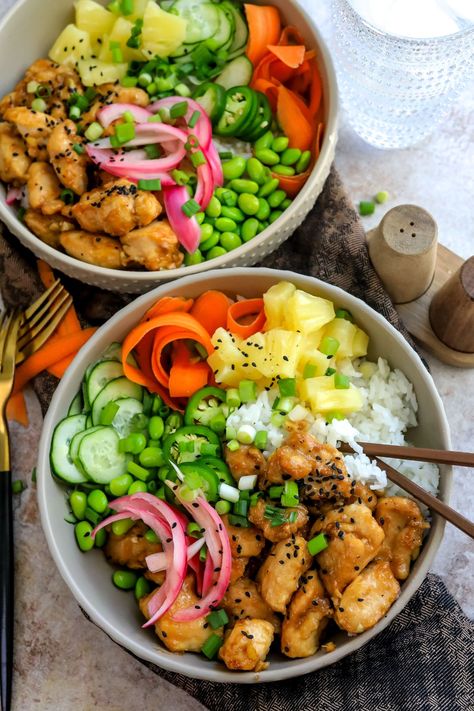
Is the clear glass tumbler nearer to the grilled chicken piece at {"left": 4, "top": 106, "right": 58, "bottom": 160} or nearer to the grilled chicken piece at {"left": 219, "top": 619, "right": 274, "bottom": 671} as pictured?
the grilled chicken piece at {"left": 4, "top": 106, "right": 58, "bottom": 160}

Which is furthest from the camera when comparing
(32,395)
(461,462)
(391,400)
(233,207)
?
(32,395)

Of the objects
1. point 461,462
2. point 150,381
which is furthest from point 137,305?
point 461,462

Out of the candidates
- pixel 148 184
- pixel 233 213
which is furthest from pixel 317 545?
pixel 148 184

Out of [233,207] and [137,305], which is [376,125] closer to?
[233,207]

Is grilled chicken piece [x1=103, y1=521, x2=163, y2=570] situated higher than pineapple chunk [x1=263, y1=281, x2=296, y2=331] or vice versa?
pineapple chunk [x1=263, y1=281, x2=296, y2=331]

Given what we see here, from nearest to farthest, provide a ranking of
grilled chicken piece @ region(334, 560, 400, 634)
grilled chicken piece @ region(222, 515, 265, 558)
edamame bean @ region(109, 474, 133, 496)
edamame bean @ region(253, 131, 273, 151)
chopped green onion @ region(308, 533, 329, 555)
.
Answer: grilled chicken piece @ region(334, 560, 400, 634)
chopped green onion @ region(308, 533, 329, 555)
grilled chicken piece @ region(222, 515, 265, 558)
edamame bean @ region(109, 474, 133, 496)
edamame bean @ region(253, 131, 273, 151)

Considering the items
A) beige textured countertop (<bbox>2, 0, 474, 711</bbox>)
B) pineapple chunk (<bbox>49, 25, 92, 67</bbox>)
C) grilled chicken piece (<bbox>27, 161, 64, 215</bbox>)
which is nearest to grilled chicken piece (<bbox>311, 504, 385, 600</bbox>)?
beige textured countertop (<bbox>2, 0, 474, 711</bbox>)
